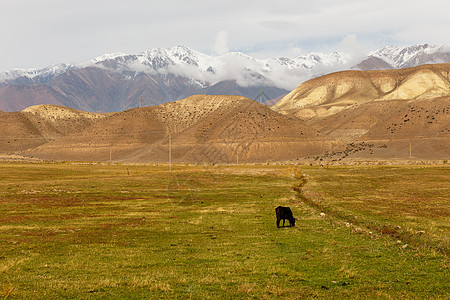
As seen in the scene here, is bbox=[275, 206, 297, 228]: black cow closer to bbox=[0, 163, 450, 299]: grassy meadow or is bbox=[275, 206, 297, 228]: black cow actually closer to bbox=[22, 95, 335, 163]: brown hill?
bbox=[0, 163, 450, 299]: grassy meadow

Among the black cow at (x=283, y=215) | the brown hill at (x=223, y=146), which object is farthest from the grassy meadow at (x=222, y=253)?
the brown hill at (x=223, y=146)

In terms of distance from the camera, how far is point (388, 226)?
27.2m

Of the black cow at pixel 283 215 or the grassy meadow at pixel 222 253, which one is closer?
the grassy meadow at pixel 222 253

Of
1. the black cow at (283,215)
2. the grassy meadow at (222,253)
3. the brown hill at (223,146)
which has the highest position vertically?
the brown hill at (223,146)

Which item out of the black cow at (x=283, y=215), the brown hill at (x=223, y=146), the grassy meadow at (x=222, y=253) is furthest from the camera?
the brown hill at (x=223, y=146)

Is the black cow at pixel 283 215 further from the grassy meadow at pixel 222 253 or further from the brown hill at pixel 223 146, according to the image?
the brown hill at pixel 223 146

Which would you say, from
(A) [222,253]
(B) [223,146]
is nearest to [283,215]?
(A) [222,253]

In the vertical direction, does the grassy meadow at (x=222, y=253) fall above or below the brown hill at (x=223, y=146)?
below

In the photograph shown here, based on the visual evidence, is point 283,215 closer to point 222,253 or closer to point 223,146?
point 222,253

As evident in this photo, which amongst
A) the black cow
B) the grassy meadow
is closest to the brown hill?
the grassy meadow

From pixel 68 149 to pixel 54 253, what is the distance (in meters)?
192

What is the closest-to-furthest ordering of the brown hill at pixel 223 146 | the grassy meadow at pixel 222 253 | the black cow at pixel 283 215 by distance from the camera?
the grassy meadow at pixel 222 253, the black cow at pixel 283 215, the brown hill at pixel 223 146

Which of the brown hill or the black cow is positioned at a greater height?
the brown hill

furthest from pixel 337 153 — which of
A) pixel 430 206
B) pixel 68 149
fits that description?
pixel 430 206
